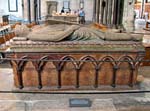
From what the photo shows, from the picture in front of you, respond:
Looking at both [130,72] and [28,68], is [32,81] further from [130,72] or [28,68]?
A: [130,72]

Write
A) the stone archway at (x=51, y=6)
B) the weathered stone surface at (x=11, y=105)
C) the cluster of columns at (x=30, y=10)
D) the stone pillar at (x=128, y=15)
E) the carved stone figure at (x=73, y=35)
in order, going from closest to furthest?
the weathered stone surface at (x=11, y=105), the carved stone figure at (x=73, y=35), the stone pillar at (x=128, y=15), the cluster of columns at (x=30, y=10), the stone archway at (x=51, y=6)

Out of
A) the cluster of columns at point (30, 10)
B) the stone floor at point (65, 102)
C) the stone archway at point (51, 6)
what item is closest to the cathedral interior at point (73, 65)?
the stone floor at point (65, 102)

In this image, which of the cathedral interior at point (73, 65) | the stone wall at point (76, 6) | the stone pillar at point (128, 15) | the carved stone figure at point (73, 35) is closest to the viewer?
the cathedral interior at point (73, 65)

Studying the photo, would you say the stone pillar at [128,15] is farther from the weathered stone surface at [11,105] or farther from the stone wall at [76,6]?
the stone wall at [76,6]

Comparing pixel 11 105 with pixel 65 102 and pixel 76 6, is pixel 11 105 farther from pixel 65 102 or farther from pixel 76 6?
pixel 76 6

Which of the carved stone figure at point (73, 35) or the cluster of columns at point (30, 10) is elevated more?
the cluster of columns at point (30, 10)

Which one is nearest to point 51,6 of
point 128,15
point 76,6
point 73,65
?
point 76,6

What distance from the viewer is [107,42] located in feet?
11.5

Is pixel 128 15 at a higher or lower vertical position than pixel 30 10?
lower

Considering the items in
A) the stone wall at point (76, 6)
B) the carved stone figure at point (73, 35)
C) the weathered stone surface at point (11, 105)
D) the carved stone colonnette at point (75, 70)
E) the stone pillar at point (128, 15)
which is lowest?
the weathered stone surface at point (11, 105)

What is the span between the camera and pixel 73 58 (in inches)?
133

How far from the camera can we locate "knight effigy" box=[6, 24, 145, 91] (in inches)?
132

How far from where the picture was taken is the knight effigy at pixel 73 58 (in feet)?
11.0

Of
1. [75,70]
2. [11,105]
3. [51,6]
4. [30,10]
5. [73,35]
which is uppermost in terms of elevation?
[51,6]
